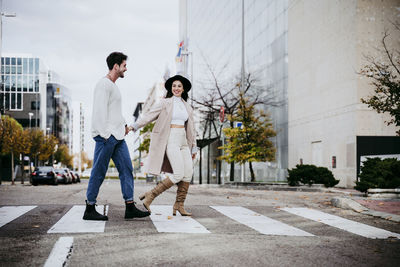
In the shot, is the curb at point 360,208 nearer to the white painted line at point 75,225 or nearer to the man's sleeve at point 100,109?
the white painted line at point 75,225

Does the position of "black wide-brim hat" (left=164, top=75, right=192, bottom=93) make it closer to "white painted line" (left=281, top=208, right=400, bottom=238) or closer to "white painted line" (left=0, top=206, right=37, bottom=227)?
"white painted line" (left=281, top=208, right=400, bottom=238)

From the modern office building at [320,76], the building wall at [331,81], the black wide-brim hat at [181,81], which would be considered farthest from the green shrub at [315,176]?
the black wide-brim hat at [181,81]

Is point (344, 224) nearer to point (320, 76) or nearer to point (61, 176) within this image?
point (320, 76)

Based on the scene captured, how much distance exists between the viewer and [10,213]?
7.15m

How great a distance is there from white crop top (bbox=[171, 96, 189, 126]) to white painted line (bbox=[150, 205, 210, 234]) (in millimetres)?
1284

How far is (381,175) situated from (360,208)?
4.74m

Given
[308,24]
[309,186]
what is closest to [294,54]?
[308,24]

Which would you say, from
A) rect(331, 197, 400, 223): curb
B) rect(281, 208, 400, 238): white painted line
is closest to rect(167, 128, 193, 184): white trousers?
rect(281, 208, 400, 238): white painted line

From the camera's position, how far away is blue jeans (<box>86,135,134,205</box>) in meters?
6.36

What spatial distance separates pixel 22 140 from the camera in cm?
4428

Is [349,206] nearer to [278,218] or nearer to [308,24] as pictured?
[278,218]

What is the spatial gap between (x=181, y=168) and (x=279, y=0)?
3069cm

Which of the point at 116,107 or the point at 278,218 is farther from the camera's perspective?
the point at 278,218

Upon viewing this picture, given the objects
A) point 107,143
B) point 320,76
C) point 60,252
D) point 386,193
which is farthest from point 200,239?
point 320,76
